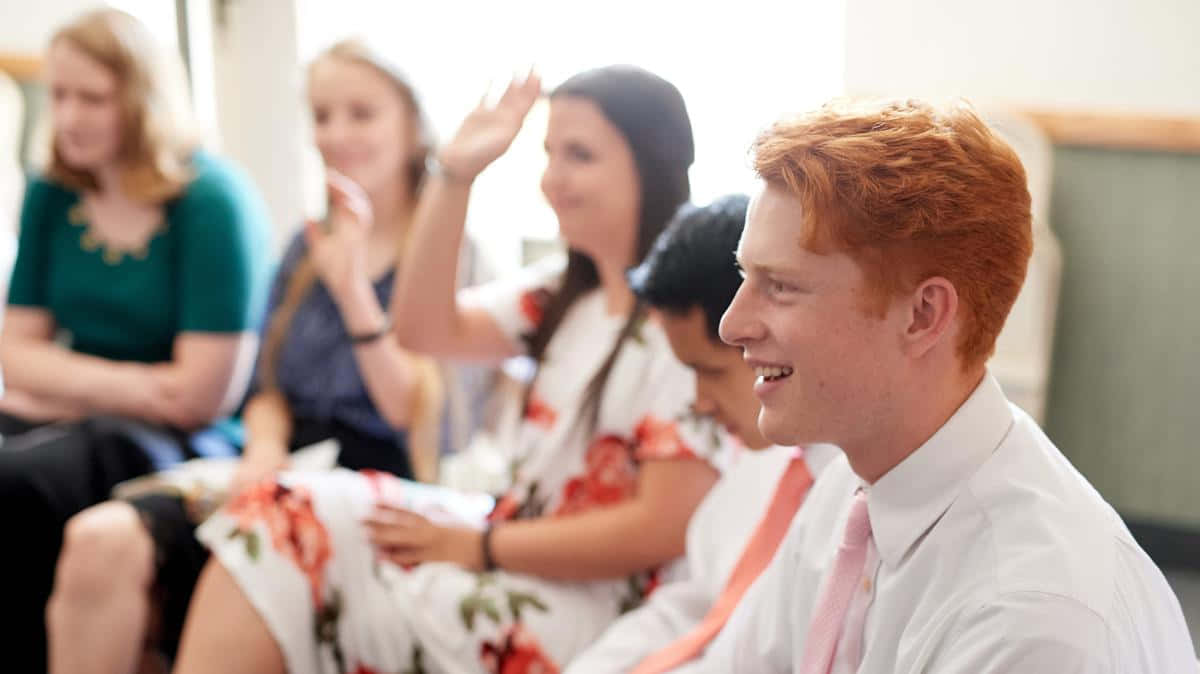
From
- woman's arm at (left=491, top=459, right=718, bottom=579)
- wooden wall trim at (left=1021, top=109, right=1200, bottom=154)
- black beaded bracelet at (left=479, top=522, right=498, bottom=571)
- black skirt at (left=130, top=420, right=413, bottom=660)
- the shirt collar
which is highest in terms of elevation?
the shirt collar

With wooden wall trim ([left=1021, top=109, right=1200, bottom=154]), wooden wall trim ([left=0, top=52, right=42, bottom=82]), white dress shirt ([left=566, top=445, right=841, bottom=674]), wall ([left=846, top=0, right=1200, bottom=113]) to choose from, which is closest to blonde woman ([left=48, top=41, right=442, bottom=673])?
white dress shirt ([left=566, top=445, right=841, bottom=674])

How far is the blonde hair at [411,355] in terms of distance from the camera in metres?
2.06

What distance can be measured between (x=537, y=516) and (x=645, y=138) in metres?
0.51

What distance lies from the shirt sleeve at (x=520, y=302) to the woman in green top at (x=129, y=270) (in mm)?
573

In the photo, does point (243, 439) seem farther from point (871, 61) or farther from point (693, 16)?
point (871, 61)

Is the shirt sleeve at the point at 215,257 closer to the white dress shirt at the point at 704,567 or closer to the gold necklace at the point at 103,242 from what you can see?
the gold necklace at the point at 103,242

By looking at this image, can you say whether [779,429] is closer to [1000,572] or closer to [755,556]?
[1000,572]

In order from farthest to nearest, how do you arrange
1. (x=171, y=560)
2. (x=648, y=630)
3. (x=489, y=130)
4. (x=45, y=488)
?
(x=45, y=488), (x=171, y=560), (x=489, y=130), (x=648, y=630)

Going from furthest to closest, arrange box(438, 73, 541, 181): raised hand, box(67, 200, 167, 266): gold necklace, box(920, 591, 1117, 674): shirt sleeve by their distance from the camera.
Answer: box(67, 200, 167, 266): gold necklace, box(438, 73, 541, 181): raised hand, box(920, 591, 1117, 674): shirt sleeve

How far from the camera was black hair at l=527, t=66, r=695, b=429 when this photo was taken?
1.55 metres

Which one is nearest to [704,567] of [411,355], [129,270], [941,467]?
[941,467]

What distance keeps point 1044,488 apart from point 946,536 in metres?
0.07

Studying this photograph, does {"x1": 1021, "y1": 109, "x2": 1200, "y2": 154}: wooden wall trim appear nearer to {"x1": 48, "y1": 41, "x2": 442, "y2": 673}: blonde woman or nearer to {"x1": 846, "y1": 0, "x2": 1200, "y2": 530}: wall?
{"x1": 846, "y1": 0, "x2": 1200, "y2": 530}: wall

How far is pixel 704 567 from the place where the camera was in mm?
1393
